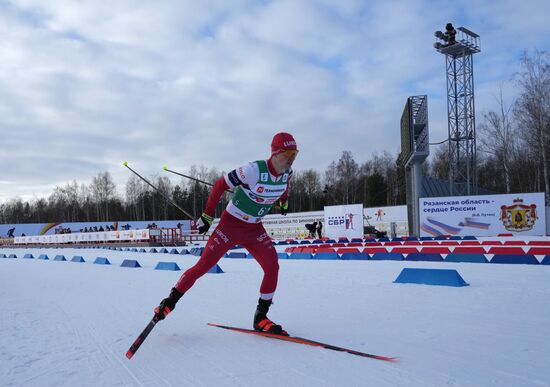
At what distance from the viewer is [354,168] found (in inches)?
2608

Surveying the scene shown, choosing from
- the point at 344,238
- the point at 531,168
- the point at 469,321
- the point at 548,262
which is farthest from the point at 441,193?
the point at 469,321

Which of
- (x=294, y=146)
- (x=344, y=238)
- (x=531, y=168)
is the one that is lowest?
(x=344, y=238)

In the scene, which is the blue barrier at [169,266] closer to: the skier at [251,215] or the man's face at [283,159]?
the skier at [251,215]

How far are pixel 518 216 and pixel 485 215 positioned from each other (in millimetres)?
1350

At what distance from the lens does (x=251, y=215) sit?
407 cm

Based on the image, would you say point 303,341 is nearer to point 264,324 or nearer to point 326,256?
point 264,324

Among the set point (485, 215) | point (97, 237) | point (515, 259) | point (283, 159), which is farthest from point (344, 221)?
point (283, 159)

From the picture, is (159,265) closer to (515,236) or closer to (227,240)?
(227,240)

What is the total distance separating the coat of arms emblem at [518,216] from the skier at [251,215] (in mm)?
19259

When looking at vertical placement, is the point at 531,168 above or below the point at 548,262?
above

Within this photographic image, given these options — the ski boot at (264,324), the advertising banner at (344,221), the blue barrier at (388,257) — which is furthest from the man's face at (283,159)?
the advertising banner at (344,221)

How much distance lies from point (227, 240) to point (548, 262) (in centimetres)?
765

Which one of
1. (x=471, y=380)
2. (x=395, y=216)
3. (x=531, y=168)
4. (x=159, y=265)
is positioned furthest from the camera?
(x=531, y=168)

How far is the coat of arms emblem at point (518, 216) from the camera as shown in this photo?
19.8 metres
